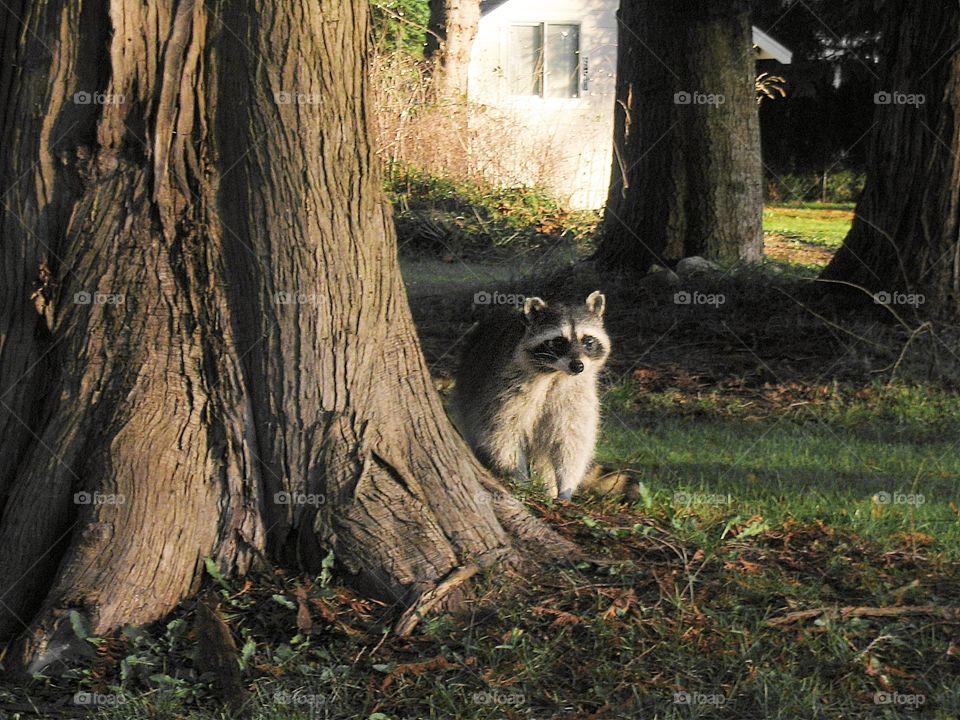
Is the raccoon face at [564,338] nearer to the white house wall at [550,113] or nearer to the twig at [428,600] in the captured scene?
the twig at [428,600]

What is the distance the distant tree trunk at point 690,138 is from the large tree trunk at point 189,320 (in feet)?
23.4

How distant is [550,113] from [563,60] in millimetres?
2279

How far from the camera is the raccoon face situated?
642cm

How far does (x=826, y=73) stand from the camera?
73.7 feet

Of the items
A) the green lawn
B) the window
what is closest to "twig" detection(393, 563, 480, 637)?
the green lawn

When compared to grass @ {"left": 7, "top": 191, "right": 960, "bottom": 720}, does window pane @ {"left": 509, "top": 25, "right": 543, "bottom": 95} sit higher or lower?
higher

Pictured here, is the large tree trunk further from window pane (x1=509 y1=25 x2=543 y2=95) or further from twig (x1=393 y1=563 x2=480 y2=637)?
window pane (x1=509 y1=25 x2=543 y2=95)

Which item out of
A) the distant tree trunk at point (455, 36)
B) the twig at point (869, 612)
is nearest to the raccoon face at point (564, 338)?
the twig at point (869, 612)

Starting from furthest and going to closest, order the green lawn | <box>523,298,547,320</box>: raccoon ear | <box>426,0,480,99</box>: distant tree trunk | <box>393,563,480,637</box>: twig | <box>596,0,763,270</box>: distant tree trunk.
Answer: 1. <box>426,0,480,99</box>: distant tree trunk
2. the green lawn
3. <box>596,0,763,270</box>: distant tree trunk
4. <box>523,298,547,320</box>: raccoon ear
5. <box>393,563,480,637</box>: twig

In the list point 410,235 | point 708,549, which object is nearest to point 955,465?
point 708,549

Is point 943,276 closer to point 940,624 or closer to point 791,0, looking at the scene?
point 940,624

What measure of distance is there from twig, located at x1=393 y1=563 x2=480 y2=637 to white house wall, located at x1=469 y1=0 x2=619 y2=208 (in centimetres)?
1373

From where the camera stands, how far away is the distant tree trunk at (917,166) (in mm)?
8914

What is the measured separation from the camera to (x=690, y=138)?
37.1ft
